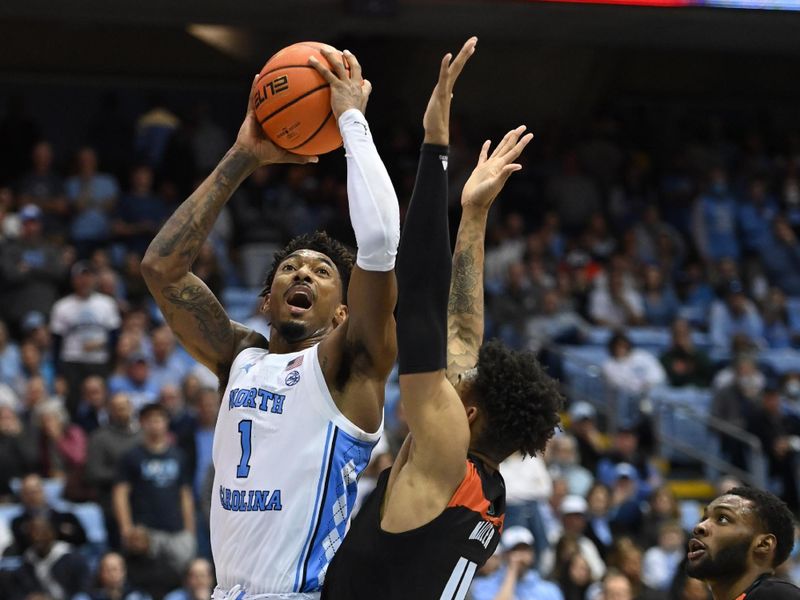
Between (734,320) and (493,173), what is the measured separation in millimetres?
11726

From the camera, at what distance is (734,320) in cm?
1576

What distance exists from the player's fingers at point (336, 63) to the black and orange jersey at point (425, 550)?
1.30 metres

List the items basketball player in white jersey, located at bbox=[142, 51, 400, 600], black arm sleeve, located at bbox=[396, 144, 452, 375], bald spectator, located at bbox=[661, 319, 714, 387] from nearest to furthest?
black arm sleeve, located at bbox=[396, 144, 452, 375], basketball player in white jersey, located at bbox=[142, 51, 400, 600], bald spectator, located at bbox=[661, 319, 714, 387]

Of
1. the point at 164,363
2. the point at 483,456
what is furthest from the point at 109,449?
the point at 483,456

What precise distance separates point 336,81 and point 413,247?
0.85 metres

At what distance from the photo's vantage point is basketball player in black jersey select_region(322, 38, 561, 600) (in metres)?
3.77

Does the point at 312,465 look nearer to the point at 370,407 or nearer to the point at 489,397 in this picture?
the point at 370,407

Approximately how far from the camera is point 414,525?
3844mm

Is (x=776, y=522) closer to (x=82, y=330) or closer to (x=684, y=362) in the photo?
(x=82, y=330)

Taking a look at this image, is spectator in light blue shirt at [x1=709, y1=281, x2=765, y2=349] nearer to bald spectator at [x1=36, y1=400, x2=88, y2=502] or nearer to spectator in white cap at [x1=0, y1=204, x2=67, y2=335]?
spectator in white cap at [x1=0, y1=204, x2=67, y2=335]

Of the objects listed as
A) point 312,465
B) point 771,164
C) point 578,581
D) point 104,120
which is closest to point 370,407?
point 312,465

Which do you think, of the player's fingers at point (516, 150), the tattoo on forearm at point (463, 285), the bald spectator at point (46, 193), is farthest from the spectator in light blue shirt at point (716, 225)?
the player's fingers at point (516, 150)

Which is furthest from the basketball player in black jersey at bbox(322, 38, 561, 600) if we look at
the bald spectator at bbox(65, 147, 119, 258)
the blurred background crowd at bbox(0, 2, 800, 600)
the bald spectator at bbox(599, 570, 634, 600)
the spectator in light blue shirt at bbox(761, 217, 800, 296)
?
the spectator in light blue shirt at bbox(761, 217, 800, 296)

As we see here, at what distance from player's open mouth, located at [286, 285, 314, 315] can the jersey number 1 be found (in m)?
0.41
